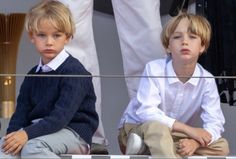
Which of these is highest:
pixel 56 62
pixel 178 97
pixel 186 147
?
pixel 56 62

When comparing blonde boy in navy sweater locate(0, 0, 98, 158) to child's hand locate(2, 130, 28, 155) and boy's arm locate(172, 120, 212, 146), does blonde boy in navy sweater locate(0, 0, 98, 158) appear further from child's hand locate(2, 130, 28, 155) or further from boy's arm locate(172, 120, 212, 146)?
boy's arm locate(172, 120, 212, 146)

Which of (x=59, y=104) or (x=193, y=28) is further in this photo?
(x=193, y=28)

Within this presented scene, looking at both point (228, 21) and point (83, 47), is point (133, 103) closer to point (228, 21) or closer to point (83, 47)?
point (83, 47)

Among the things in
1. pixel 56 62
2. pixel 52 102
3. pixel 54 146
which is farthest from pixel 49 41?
pixel 54 146

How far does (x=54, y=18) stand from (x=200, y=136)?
479mm

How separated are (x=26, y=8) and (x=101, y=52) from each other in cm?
29

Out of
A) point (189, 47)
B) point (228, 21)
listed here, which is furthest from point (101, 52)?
point (189, 47)

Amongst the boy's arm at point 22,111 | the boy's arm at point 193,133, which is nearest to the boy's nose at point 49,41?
the boy's arm at point 22,111

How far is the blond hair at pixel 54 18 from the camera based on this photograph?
9.30ft

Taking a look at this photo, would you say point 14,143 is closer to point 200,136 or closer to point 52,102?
point 52,102

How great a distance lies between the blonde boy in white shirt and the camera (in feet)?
9.41

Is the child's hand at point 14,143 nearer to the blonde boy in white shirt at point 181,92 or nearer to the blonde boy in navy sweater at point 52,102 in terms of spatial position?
the blonde boy in navy sweater at point 52,102

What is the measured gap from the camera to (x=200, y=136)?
9.23 feet

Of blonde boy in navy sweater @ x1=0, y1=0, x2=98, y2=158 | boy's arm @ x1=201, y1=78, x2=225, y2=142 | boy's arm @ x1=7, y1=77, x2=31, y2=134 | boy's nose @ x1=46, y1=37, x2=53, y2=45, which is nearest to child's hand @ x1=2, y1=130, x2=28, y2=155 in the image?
blonde boy in navy sweater @ x1=0, y1=0, x2=98, y2=158
